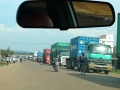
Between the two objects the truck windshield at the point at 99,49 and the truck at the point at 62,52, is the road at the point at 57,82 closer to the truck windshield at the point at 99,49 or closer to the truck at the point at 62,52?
the truck windshield at the point at 99,49

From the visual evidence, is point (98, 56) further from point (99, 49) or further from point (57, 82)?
point (57, 82)

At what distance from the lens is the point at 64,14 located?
4.68 meters

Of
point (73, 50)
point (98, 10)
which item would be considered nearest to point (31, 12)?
point (98, 10)

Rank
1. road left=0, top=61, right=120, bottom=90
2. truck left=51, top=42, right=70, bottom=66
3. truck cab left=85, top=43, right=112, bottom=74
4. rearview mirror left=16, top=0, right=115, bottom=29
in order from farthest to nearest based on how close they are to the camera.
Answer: truck left=51, top=42, right=70, bottom=66, truck cab left=85, top=43, right=112, bottom=74, road left=0, top=61, right=120, bottom=90, rearview mirror left=16, top=0, right=115, bottom=29

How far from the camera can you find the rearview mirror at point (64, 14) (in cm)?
440

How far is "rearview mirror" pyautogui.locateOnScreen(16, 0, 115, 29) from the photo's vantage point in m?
4.40

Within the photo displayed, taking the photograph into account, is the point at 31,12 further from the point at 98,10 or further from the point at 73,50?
the point at 73,50

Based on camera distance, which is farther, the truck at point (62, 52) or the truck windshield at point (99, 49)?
the truck at point (62, 52)

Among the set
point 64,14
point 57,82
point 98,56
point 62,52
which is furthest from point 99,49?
point 64,14

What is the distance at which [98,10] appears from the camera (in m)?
4.61

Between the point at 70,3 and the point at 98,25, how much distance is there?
22.2 inches

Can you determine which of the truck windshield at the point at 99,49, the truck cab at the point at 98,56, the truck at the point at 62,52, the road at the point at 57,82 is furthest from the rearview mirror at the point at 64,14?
the truck at the point at 62,52

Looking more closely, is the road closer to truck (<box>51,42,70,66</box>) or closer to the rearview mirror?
the rearview mirror

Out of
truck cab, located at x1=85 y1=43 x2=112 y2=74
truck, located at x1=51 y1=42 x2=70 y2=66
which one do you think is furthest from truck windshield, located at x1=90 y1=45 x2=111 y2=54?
truck, located at x1=51 y1=42 x2=70 y2=66
